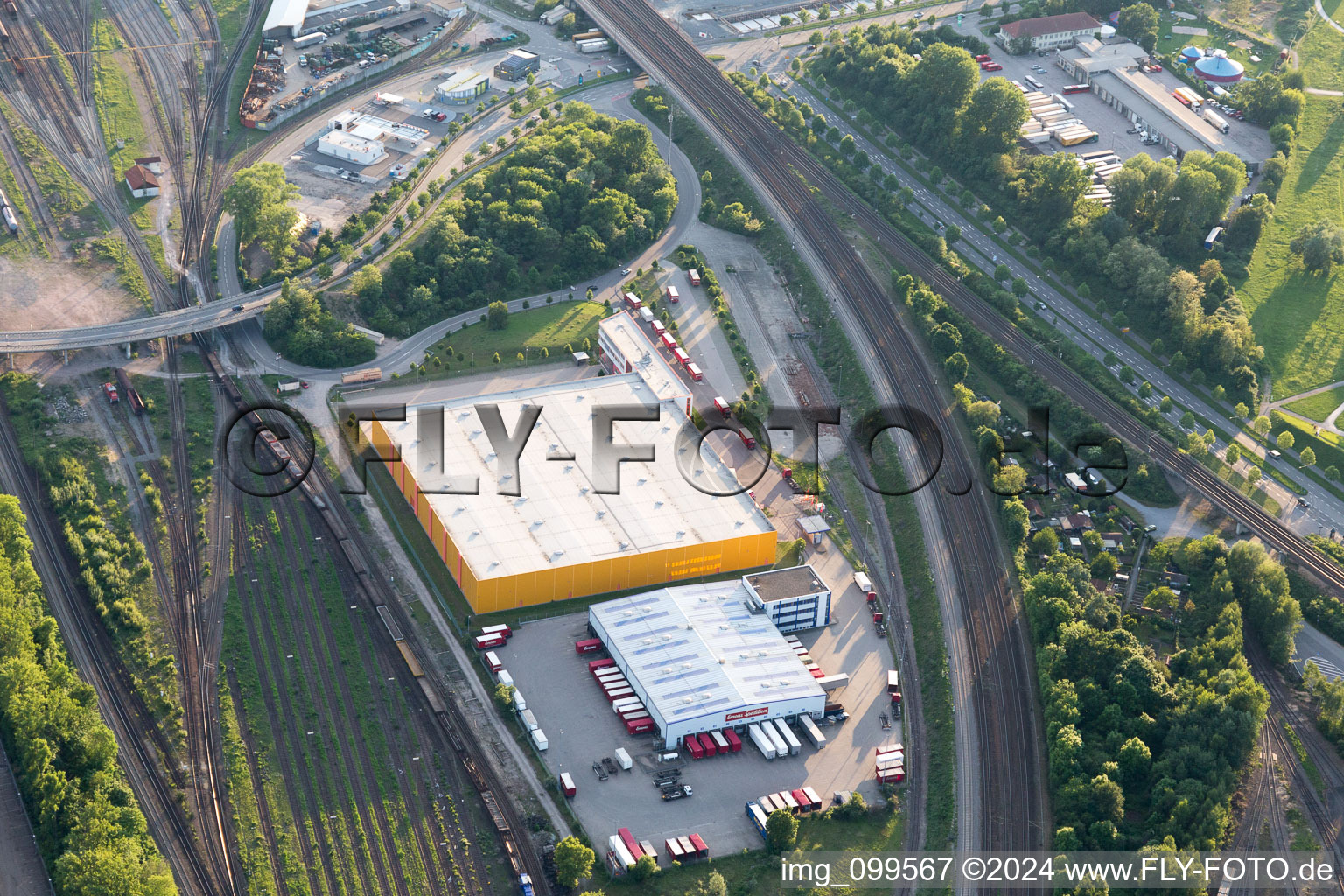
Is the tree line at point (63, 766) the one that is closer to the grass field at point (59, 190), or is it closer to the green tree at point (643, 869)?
the green tree at point (643, 869)

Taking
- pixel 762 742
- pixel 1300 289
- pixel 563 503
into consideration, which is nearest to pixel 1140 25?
pixel 1300 289

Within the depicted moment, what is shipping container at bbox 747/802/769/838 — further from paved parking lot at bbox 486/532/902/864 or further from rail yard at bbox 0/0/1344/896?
paved parking lot at bbox 486/532/902/864

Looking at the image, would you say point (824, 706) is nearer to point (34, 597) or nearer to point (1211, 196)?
point (34, 597)

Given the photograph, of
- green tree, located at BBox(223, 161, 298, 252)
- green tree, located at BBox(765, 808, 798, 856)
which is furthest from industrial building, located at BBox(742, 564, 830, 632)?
green tree, located at BBox(223, 161, 298, 252)

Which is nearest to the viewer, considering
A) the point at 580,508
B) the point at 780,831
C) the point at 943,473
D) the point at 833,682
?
the point at 780,831

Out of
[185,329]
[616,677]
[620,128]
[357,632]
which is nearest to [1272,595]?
[616,677]

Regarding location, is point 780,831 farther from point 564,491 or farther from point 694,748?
point 564,491
